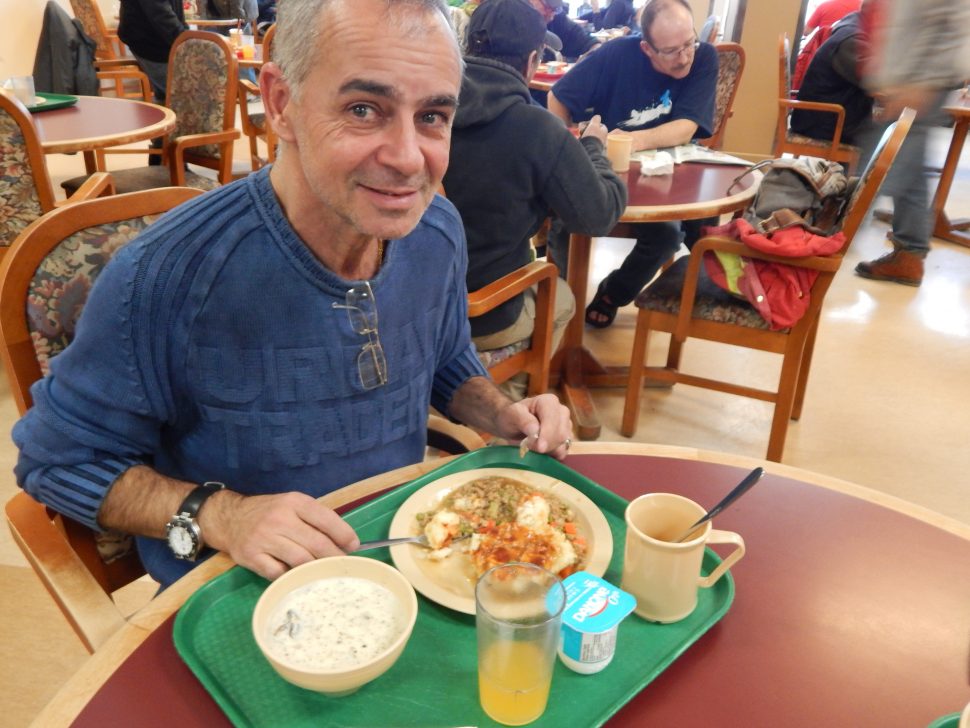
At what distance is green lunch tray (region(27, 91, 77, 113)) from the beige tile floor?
1.29m

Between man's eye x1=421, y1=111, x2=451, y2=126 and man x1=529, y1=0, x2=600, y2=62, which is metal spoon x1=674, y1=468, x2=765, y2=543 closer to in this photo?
man's eye x1=421, y1=111, x2=451, y2=126

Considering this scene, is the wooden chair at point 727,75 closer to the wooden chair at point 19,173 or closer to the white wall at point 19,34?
the wooden chair at point 19,173

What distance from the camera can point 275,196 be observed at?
1120 millimetres

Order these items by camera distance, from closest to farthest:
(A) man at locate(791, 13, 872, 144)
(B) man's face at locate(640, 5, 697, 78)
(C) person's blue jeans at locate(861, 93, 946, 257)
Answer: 1. (C) person's blue jeans at locate(861, 93, 946, 257)
2. (B) man's face at locate(640, 5, 697, 78)
3. (A) man at locate(791, 13, 872, 144)

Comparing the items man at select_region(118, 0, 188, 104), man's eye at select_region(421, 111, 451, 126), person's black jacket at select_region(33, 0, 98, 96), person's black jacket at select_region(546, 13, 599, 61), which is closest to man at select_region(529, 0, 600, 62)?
person's black jacket at select_region(546, 13, 599, 61)

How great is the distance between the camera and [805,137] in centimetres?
491

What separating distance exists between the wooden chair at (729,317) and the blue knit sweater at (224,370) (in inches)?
59.4

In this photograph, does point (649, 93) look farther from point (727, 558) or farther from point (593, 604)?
point (593, 604)

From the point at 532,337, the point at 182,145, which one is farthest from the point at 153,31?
the point at 532,337

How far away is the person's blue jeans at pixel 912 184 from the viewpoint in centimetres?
264

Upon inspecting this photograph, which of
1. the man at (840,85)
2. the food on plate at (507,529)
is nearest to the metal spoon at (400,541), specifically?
the food on plate at (507,529)

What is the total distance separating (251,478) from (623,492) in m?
0.57

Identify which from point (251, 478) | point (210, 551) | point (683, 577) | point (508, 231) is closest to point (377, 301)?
point (251, 478)

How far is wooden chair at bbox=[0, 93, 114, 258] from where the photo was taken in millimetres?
2443
